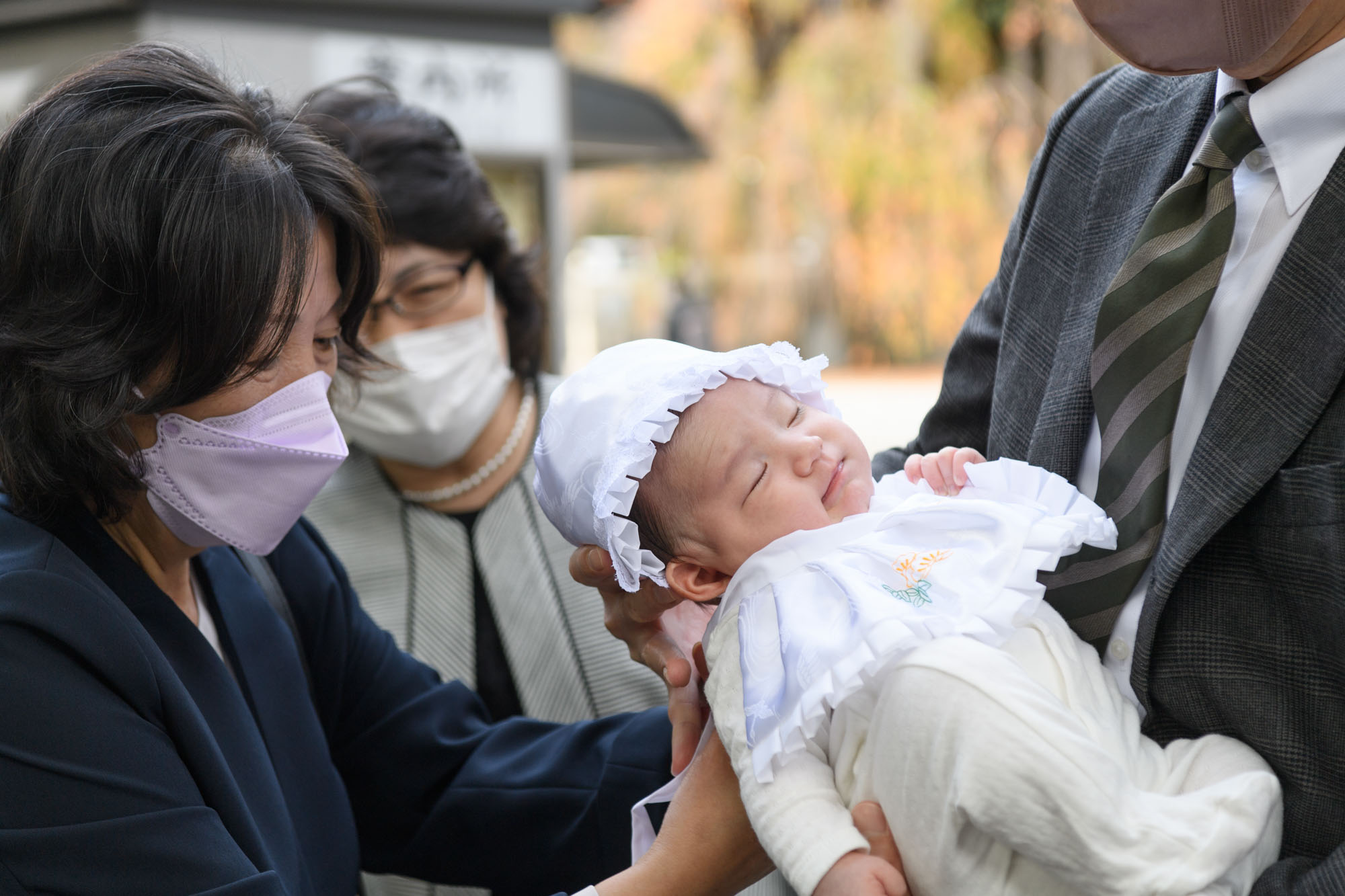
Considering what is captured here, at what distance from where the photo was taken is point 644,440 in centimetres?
178

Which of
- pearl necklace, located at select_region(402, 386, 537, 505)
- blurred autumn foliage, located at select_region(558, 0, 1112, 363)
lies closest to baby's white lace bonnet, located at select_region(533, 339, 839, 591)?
pearl necklace, located at select_region(402, 386, 537, 505)

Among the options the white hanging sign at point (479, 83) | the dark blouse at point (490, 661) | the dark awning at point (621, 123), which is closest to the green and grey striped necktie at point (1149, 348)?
the dark blouse at point (490, 661)

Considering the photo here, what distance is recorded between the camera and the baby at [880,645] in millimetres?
1433

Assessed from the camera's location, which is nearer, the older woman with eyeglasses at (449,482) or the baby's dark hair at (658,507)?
the baby's dark hair at (658,507)

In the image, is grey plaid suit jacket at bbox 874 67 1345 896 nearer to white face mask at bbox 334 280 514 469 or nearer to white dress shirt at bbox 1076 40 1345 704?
white dress shirt at bbox 1076 40 1345 704

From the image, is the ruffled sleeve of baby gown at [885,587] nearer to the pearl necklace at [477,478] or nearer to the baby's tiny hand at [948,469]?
the baby's tiny hand at [948,469]

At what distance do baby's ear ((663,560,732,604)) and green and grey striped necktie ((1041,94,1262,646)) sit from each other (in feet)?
1.68

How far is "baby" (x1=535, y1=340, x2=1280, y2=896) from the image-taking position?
1433mm

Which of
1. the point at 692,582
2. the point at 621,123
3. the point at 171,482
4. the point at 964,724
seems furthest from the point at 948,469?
the point at 621,123

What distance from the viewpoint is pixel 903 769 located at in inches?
60.1

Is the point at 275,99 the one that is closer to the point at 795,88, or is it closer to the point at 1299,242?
the point at 1299,242

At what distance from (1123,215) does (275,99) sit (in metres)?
1.37

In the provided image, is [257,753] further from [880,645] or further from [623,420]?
[880,645]

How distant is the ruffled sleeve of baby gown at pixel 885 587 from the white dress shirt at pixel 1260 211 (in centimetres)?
14
